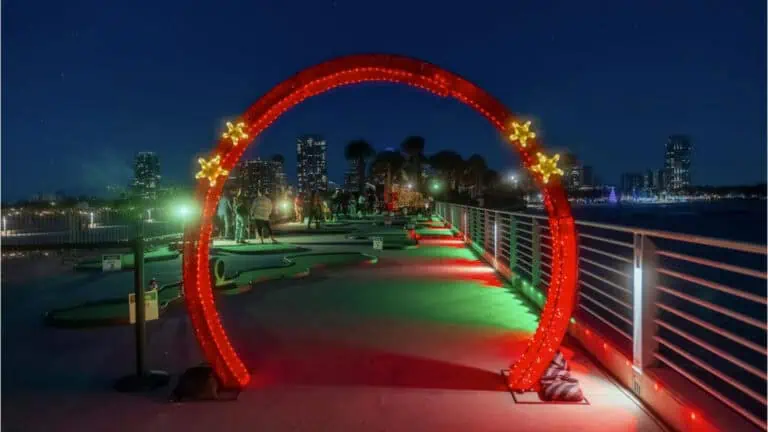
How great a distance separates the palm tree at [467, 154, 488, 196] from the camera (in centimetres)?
11494

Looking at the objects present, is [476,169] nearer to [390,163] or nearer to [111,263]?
[390,163]

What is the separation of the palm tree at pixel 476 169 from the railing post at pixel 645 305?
108083mm

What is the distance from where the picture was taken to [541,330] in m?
6.02

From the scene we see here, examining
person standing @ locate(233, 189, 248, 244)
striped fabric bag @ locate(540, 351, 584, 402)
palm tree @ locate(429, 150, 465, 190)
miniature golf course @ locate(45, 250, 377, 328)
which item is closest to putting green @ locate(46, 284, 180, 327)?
miniature golf course @ locate(45, 250, 377, 328)

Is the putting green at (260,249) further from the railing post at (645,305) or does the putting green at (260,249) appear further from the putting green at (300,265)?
the railing post at (645,305)

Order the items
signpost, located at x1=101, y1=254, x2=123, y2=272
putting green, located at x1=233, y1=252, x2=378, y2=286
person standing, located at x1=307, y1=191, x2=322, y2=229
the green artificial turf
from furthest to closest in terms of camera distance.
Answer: person standing, located at x1=307, y1=191, x2=322, y2=229 < signpost, located at x1=101, y1=254, x2=123, y2=272 < putting green, located at x1=233, y1=252, x2=378, y2=286 < the green artificial turf

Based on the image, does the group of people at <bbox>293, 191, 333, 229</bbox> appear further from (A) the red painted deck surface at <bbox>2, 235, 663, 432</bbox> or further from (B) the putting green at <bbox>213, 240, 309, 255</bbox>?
(A) the red painted deck surface at <bbox>2, 235, 663, 432</bbox>

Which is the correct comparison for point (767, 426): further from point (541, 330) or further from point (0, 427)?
point (0, 427)

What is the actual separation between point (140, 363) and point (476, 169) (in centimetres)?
11118

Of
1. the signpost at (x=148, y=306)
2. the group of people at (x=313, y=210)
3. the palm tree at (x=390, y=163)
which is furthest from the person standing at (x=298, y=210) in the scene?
the palm tree at (x=390, y=163)

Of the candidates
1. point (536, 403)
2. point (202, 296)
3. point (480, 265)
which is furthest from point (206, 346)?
point (480, 265)

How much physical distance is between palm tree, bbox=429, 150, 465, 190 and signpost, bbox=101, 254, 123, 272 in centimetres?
9849

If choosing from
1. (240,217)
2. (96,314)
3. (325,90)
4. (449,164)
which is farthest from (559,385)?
(449,164)

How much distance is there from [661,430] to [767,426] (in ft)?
3.06
